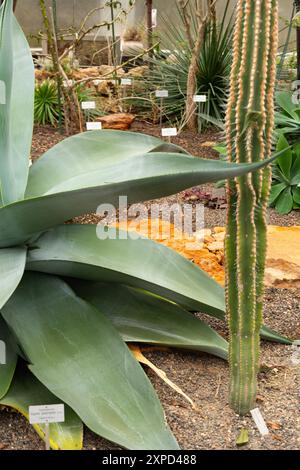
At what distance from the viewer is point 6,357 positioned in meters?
1.95

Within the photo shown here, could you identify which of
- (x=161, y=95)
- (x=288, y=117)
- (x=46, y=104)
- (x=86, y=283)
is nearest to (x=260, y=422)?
(x=86, y=283)

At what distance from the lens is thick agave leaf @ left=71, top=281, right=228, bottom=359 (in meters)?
2.12

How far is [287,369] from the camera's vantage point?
7.16 ft

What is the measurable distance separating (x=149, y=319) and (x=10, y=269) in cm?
52

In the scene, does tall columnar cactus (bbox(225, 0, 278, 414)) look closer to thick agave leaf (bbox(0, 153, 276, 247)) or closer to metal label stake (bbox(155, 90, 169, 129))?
thick agave leaf (bbox(0, 153, 276, 247))

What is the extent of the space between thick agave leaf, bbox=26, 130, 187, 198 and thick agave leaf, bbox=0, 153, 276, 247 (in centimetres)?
25

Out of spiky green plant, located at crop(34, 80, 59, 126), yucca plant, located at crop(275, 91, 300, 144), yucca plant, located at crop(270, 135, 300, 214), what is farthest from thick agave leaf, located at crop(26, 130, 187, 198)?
spiky green plant, located at crop(34, 80, 59, 126)

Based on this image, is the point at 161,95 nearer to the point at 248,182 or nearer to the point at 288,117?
the point at 288,117

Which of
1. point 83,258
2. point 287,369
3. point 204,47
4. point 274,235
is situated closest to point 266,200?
point 83,258

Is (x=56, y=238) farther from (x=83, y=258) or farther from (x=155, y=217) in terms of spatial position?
(x=155, y=217)
